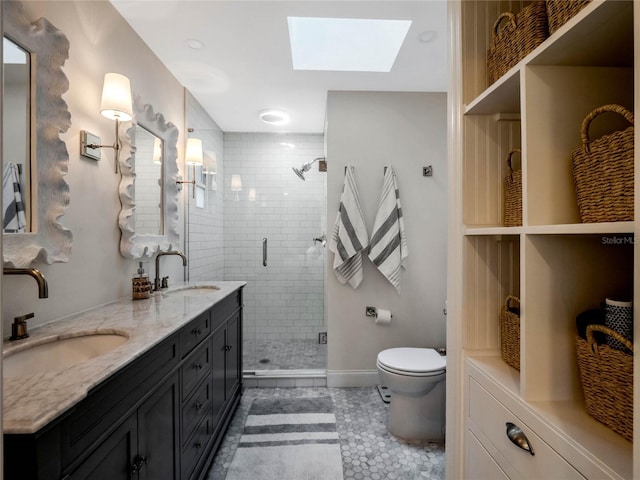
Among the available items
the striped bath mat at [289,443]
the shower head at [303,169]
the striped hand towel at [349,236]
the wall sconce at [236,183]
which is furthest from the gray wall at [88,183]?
the shower head at [303,169]

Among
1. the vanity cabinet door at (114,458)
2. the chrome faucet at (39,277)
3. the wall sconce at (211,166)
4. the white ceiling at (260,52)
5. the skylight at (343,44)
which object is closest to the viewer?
the vanity cabinet door at (114,458)

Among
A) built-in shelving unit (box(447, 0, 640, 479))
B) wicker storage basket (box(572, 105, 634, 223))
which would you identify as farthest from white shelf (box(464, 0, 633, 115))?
wicker storage basket (box(572, 105, 634, 223))

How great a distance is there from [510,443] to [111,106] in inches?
76.9

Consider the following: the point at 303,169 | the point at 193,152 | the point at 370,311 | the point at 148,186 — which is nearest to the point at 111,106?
the point at 148,186

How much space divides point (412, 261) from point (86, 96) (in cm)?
228

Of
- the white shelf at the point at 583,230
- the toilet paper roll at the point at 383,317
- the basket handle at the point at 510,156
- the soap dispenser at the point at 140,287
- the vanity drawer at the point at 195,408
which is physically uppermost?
the basket handle at the point at 510,156

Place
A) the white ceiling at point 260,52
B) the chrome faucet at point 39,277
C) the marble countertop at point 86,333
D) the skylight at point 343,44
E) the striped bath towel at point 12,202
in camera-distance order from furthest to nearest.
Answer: the skylight at point 343,44 < the white ceiling at point 260,52 < the striped bath towel at point 12,202 < the chrome faucet at point 39,277 < the marble countertop at point 86,333

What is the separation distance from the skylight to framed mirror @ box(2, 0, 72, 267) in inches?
51.8

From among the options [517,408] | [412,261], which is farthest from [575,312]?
[412,261]

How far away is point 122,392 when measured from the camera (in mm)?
1046

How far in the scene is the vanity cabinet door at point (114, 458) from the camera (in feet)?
2.98

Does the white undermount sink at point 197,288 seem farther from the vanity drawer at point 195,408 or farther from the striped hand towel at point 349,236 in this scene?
the striped hand towel at point 349,236

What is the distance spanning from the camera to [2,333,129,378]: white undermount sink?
3.70ft

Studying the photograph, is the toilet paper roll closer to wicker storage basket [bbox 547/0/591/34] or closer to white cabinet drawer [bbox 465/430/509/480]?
white cabinet drawer [bbox 465/430/509/480]
